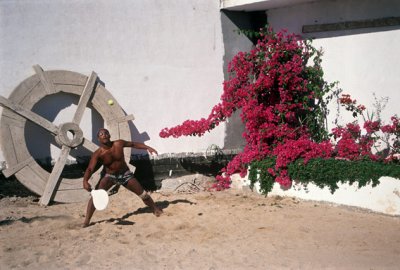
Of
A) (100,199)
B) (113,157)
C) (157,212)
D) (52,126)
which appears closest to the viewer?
(100,199)

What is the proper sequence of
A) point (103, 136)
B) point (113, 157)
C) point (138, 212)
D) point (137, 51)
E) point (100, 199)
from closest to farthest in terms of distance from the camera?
point (100, 199), point (103, 136), point (113, 157), point (138, 212), point (137, 51)

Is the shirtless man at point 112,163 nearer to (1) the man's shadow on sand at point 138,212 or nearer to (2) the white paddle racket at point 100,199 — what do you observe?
(2) the white paddle racket at point 100,199

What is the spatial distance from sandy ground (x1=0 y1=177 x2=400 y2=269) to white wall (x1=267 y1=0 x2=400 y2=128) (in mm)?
2063

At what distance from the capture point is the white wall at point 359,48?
821cm

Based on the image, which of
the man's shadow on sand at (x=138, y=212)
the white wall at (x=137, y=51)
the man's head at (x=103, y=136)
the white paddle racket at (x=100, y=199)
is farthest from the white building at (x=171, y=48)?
the white paddle racket at (x=100, y=199)

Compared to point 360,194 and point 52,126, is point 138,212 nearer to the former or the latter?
point 52,126

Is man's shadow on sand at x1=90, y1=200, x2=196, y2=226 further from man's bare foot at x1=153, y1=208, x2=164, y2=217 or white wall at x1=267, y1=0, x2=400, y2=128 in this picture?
white wall at x1=267, y1=0, x2=400, y2=128

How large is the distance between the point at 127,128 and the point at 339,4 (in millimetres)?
3869

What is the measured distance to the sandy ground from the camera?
5.54m

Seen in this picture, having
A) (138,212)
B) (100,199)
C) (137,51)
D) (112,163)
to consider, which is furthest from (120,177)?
(137,51)

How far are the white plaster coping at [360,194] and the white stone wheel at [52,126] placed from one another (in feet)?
8.69

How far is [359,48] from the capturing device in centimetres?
849

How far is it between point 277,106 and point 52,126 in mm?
3455

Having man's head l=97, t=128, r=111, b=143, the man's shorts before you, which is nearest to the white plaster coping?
the man's shorts
